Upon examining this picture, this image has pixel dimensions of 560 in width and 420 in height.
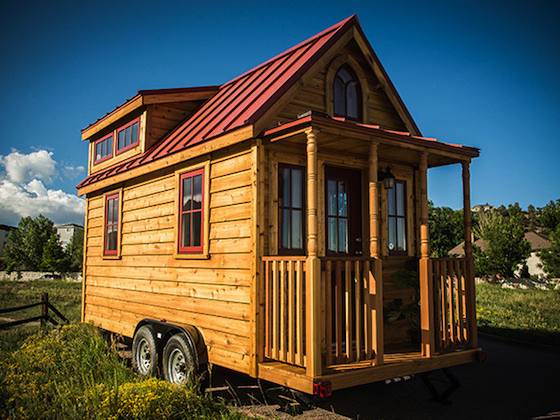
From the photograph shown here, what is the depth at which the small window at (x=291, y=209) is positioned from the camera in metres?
6.59

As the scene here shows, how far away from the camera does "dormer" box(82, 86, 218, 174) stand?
995cm

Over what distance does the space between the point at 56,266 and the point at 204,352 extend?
189 feet

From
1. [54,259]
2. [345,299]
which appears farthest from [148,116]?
[54,259]

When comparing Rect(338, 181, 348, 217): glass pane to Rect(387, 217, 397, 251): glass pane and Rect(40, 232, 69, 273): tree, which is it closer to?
Rect(387, 217, 397, 251): glass pane

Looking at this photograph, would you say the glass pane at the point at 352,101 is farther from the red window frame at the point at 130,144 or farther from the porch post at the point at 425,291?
the red window frame at the point at 130,144

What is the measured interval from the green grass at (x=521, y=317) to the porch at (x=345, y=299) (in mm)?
6699

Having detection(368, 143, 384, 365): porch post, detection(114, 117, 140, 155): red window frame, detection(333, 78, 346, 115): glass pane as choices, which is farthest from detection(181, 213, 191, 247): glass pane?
detection(114, 117, 140, 155): red window frame

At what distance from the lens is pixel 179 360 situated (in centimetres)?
707

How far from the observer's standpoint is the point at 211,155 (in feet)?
23.1

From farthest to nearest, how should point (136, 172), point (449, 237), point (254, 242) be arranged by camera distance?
1. point (449, 237)
2. point (136, 172)
3. point (254, 242)

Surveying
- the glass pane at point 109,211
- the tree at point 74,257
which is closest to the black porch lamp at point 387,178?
the glass pane at point 109,211

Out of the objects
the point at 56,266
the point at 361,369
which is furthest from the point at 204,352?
the point at 56,266

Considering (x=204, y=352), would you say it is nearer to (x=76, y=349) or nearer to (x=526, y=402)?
(x=76, y=349)

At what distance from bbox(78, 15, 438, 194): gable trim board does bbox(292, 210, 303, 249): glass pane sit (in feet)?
4.51
